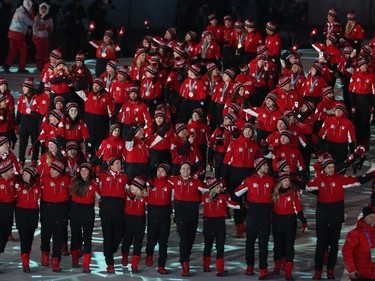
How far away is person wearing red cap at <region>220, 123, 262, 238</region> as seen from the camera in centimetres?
2203

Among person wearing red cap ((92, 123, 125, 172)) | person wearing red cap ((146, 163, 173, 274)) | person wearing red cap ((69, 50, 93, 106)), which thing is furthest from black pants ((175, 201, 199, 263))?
person wearing red cap ((69, 50, 93, 106))

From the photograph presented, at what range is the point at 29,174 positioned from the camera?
2000 centimetres

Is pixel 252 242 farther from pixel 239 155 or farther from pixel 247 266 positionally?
pixel 239 155

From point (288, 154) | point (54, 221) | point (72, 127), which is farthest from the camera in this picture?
point (72, 127)

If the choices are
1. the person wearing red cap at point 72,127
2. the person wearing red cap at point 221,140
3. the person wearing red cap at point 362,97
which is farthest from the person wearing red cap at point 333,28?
the person wearing red cap at point 72,127

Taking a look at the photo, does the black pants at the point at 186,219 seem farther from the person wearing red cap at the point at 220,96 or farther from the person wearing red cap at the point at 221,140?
the person wearing red cap at the point at 220,96

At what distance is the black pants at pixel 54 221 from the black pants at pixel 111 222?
542mm

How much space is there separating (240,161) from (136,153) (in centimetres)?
168

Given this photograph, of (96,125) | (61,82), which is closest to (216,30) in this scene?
(61,82)

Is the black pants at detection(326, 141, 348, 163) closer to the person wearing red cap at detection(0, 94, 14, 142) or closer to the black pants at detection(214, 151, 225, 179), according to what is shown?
the black pants at detection(214, 151, 225, 179)

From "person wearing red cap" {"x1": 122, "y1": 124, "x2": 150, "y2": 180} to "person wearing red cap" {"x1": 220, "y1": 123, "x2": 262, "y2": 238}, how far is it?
51.8 inches

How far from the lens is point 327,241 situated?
20.2 meters

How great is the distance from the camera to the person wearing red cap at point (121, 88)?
26.0m

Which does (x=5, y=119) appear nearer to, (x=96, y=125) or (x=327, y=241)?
(x=96, y=125)
